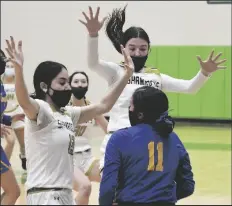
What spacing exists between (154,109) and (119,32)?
2131 millimetres

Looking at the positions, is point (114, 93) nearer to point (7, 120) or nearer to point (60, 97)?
point (60, 97)

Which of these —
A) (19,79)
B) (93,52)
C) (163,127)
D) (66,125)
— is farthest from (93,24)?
(163,127)

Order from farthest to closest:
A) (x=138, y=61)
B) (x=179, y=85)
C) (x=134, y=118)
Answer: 1. (x=179, y=85)
2. (x=138, y=61)
3. (x=134, y=118)

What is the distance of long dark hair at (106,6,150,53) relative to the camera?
5443mm

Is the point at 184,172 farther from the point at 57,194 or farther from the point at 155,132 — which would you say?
the point at 57,194

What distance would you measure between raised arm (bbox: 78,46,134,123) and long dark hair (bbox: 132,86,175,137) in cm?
85

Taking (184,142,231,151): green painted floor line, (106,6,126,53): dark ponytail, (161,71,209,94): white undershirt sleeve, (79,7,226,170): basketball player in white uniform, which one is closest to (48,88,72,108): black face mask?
(79,7,226,170): basketball player in white uniform

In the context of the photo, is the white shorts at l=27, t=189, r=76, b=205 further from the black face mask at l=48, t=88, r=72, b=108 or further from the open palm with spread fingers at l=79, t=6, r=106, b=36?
the open palm with spread fingers at l=79, t=6, r=106, b=36

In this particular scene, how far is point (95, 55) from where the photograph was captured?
5.17 metres

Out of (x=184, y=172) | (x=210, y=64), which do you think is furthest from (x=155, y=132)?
(x=210, y=64)

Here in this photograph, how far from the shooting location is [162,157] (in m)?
3.66

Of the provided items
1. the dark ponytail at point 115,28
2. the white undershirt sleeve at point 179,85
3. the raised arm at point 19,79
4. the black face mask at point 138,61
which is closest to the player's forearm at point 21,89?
the raised arm at point 19,79

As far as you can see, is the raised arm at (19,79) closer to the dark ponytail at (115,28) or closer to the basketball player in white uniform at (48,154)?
the basketball player in white uniform at (48,154)

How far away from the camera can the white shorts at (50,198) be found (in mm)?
4324
